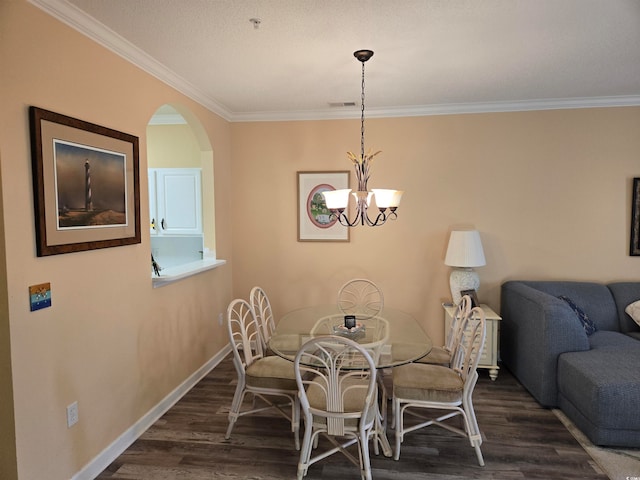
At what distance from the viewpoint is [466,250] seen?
11.9ft

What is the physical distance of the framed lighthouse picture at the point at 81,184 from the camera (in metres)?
1.89

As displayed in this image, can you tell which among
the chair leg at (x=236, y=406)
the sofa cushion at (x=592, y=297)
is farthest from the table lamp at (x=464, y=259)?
the chair leg at (x=236, y=406)

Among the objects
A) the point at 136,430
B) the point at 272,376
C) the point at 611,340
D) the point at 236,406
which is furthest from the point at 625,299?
the point at 136,430

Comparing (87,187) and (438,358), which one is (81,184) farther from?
(438,358)

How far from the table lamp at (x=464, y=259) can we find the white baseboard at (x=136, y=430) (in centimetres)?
249

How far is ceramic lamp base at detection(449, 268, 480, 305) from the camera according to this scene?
3.71 meters

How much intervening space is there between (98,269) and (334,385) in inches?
59.2

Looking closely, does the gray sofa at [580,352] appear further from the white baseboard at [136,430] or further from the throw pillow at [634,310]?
the white baseboard at [136,430]

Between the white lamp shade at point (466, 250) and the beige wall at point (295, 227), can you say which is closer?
the beige wall at point (295, 227)

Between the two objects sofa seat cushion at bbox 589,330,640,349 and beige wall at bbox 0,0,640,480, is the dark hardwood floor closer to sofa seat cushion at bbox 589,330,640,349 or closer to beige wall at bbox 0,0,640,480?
beige wall at bbox 0,0,640,480

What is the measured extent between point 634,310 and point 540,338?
109 cm

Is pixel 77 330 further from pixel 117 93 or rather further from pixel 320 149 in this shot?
pixel 320 149

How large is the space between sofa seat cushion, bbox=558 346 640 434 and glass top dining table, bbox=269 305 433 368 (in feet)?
3.45

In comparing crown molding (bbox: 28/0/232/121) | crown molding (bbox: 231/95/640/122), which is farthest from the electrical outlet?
crown molding (bbox: 231/95/640/122)
